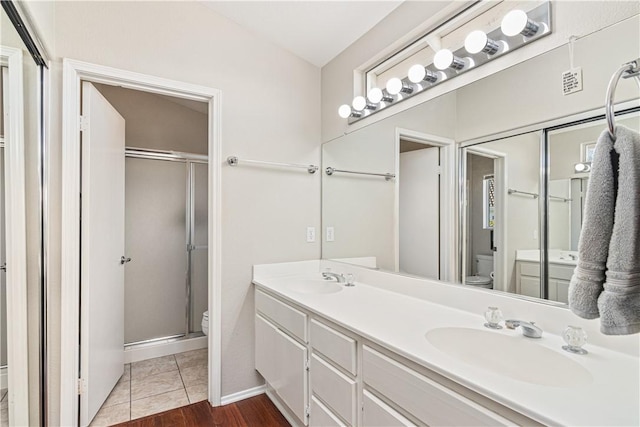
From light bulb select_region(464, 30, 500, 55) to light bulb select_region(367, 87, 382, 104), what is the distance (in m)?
0.62

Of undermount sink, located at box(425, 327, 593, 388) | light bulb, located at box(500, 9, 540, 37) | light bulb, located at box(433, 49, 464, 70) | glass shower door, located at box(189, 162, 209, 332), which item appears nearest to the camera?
undermount sink, located at box(425, 327, 593, 388)

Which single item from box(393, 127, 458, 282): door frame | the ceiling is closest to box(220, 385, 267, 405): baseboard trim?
box(393, 127, 458, 282): door frame

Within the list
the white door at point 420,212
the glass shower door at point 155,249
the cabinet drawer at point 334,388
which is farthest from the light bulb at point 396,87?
the glass shower door at point 155,249

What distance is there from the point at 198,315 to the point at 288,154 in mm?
1827

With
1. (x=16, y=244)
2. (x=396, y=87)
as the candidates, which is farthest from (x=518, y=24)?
(x=16, y=244)

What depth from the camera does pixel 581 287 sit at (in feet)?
2.01

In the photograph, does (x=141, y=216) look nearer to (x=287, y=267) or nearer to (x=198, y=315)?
(x=198, y=315)

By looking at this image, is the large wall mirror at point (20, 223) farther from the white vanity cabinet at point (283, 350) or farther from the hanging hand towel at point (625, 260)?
the hanging hand towel at point (625, 260)

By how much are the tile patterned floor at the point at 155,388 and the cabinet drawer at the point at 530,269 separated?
2.08 metres

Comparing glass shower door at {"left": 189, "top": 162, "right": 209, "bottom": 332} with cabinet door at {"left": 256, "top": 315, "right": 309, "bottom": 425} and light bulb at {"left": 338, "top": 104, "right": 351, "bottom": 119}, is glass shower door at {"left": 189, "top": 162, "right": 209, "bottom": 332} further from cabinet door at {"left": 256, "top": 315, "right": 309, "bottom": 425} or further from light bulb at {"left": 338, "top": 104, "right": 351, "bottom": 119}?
light bulb at {"left": 338, "top": 104, "right": 351, "bottom": 119}

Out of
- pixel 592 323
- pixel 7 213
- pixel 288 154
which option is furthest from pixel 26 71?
pixel 592 323

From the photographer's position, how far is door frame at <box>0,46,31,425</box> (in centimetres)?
117

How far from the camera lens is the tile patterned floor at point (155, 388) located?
2004 mm

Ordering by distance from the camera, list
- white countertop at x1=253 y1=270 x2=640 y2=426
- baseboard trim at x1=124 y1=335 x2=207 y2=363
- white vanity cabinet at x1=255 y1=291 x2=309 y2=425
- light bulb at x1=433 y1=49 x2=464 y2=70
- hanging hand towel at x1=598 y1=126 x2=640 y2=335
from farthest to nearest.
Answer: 1. baseboard trim at x1=124 y1=335 x2=207 y2=363
2. white vanity cabinet at x1=255 y1=291 x2=309 y2=425
3. light bulb at x1=433 y1=49 x2=464 y2=70
4. white countertop at x1=253 y1=270 x2=640 y2=426
5. hanging hand towel at x1=598 y1=126 x2=640 y2=335
